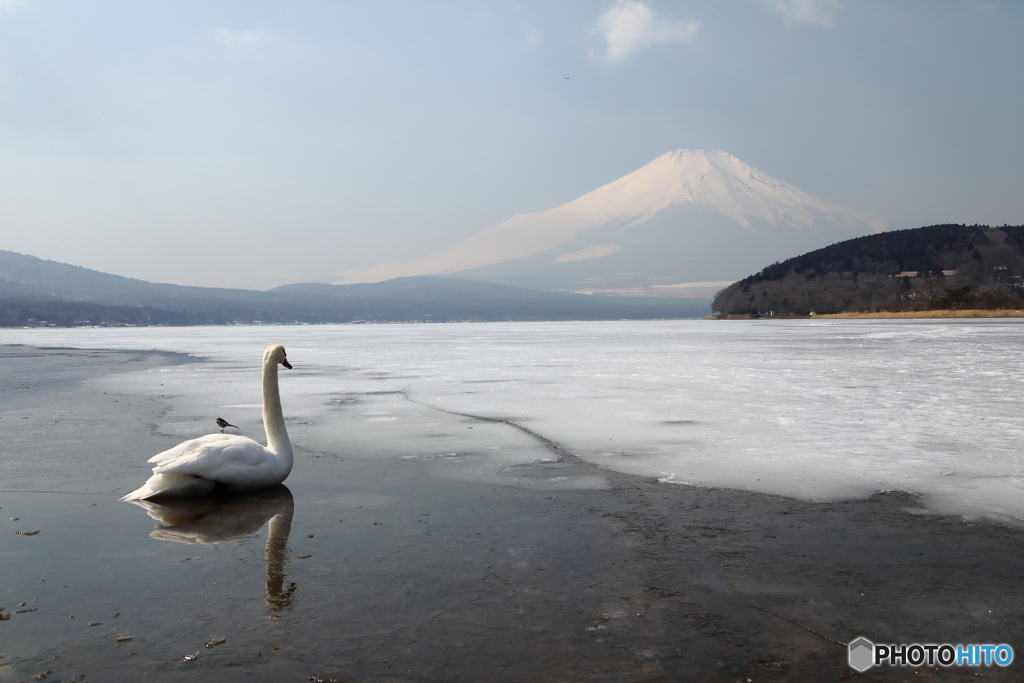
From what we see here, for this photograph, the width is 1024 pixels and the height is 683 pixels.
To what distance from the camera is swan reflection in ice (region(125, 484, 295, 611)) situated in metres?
4.43

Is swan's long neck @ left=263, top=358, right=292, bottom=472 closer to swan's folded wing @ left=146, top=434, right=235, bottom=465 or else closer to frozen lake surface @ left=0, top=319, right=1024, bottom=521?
swan's folded wing @ left=146, top=434, right=235, bottom=465

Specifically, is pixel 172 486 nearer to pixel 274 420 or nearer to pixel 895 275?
pixel 274 420

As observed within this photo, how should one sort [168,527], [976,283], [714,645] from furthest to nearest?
[976,283]
[168,527]
[714,645]

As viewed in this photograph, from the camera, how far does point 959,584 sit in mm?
3775

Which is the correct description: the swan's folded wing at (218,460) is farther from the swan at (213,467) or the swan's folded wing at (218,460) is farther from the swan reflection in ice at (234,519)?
the swan reflection in ice at (234,519)

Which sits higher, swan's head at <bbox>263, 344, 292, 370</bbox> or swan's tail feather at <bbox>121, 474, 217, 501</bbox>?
swan's head at <bbox>263, 344, 292, 370</bbox>

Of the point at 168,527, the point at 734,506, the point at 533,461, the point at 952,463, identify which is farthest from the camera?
the point at 533,461

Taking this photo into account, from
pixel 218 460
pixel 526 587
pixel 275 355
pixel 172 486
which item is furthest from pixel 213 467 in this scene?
pixel 526 587

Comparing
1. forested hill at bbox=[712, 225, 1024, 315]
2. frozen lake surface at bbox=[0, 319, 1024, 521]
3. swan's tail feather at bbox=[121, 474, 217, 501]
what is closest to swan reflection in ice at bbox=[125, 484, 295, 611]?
swan's tail feather at bbox=[121, 474, 217, 501]

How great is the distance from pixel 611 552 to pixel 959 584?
187 cm

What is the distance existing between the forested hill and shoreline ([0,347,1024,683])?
142 meters

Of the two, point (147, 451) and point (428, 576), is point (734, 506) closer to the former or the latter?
point (428, 576)

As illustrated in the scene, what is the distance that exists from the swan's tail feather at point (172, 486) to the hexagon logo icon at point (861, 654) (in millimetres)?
4902

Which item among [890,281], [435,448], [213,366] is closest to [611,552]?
[435,448]
